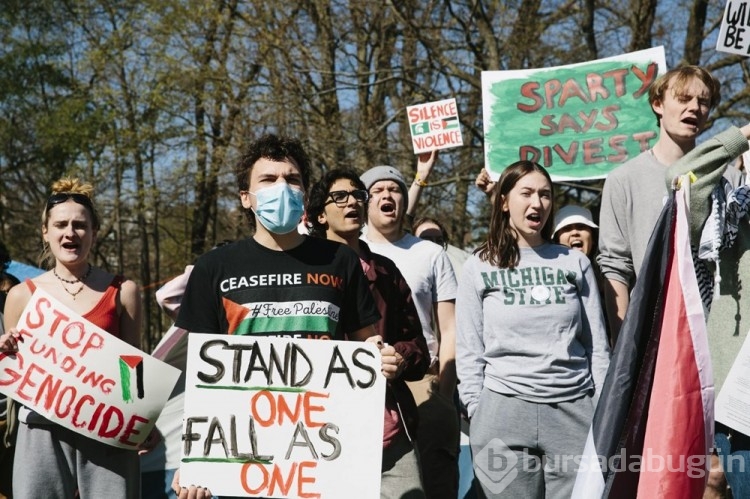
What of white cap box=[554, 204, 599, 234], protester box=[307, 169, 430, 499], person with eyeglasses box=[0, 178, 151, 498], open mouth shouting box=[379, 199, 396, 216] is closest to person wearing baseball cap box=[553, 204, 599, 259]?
white cap box=[554, 204, 599, 234]

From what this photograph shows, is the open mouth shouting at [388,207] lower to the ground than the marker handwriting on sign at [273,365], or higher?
higher

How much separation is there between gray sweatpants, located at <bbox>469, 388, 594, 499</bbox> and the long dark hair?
61 centimetres

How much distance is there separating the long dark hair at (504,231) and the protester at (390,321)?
1.32ft

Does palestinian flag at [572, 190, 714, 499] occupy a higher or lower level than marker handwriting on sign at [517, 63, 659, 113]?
lower

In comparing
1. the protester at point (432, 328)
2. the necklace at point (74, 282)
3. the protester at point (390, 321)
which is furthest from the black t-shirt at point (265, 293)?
the protester at point (432, 328)

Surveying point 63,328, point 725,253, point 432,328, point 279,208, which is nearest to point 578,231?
point 432,328

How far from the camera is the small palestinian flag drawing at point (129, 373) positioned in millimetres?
4016

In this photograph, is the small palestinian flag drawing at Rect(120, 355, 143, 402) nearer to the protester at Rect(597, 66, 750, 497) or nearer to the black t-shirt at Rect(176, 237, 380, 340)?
the black t-shirt at Rect(176, 237, 380, 340)

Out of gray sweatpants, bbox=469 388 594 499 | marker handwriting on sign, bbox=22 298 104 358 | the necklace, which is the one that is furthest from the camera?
the necklace

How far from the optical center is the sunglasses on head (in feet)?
14.0

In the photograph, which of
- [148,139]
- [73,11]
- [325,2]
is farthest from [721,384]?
[73,11]

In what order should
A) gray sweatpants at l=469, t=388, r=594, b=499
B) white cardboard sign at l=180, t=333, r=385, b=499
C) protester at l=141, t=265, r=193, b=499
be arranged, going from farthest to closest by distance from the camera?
protester at l=141, t=265, r=193, b=499
gray sweatpants at l=469, t=388, r=594, b=499
white cardboard sign at l=180, t=333, r=385, b=499

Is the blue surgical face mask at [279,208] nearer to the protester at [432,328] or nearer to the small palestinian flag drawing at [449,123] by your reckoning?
the protester at [432,328]

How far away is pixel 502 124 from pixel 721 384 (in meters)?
3.41
